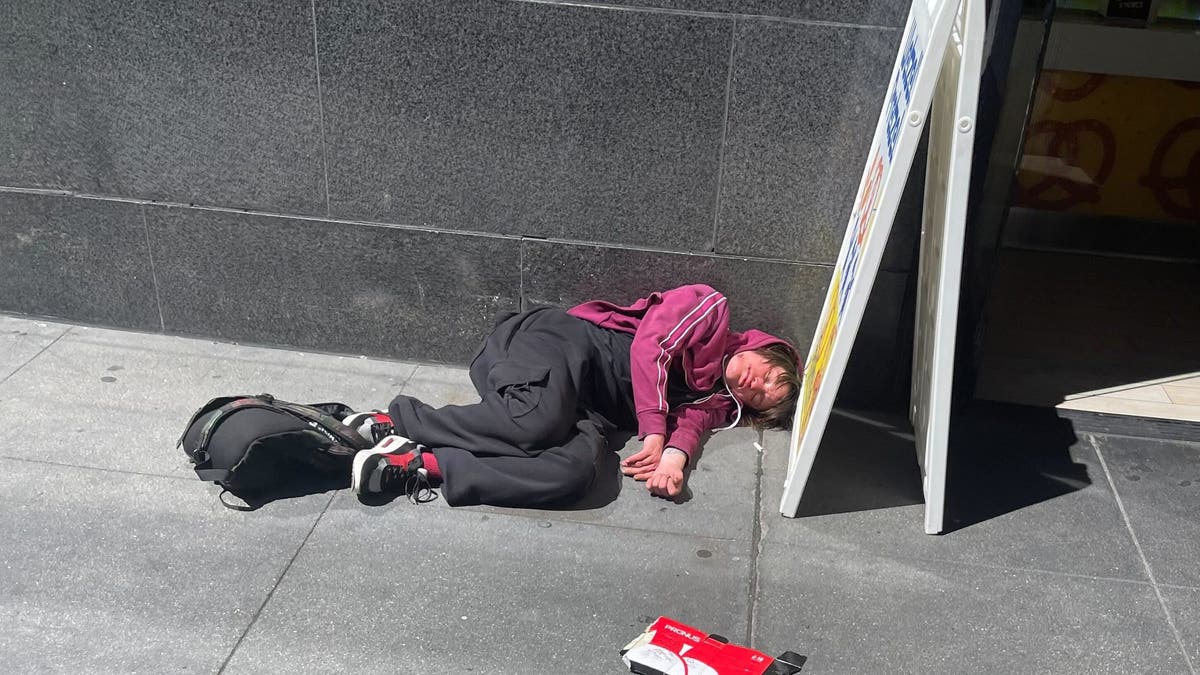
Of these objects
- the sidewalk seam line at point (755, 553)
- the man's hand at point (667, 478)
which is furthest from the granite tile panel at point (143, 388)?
the sidewalk seam line at point (755, 553)

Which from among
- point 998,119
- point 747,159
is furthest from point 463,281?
point 998,119

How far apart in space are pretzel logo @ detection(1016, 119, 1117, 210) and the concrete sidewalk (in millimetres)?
2243

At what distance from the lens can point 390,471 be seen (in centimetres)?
324

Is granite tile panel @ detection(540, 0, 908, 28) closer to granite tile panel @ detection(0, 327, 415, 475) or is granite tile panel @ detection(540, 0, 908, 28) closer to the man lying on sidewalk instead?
the man lying on sidewalk

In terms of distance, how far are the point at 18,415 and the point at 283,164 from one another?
129cm

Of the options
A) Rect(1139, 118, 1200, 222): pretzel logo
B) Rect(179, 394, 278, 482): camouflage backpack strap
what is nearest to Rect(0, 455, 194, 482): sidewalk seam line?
Rect(179, 394, 278, 482): camouflage backpack strap

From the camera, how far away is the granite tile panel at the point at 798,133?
3494 millimetres

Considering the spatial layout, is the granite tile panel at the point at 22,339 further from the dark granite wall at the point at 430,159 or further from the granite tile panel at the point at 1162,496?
the granite tile panel at the point at 1162,496

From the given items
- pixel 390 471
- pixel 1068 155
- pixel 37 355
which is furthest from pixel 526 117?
pixel 1068 155

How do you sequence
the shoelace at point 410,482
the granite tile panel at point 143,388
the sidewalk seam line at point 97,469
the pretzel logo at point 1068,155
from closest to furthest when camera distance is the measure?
the shoelace at point 410,482, the sidewalk seam line at point 97,469, the granite tile panel at point 143,388, the pretzel logo at point 1068,155

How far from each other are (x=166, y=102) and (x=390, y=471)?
1.73m

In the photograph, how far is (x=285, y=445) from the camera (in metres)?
3.23

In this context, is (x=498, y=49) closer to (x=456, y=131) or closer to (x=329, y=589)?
(x=456, y=131)

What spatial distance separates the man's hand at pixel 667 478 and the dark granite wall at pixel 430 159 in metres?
0.78
